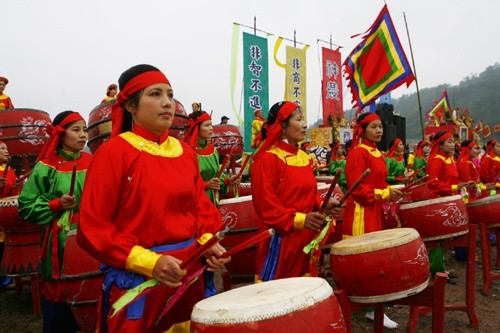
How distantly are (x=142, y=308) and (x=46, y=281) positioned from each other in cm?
183

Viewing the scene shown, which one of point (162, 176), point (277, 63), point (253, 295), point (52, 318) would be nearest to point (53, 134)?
point (52, 318)

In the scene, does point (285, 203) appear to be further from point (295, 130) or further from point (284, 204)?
point (295, 130)

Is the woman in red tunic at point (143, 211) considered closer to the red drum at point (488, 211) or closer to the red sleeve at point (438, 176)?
the red drum at point (488, 211)

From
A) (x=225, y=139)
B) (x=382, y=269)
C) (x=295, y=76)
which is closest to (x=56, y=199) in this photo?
(x=382, y=269)

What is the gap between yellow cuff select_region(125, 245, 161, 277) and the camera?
4.94ft

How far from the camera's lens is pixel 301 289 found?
60.3 inches

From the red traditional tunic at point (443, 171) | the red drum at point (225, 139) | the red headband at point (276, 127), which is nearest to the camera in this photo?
the red headband at point (276, 127)

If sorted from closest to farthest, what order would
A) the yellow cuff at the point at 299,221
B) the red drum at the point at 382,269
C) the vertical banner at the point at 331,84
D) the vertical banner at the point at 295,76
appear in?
the red drum at the point at 382,269, the yellow cuff at the point at 299,221, the vertical banner at the point at 295,76, the vertical banner at the point at 331,84

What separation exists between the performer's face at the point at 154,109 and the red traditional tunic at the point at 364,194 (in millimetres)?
2264

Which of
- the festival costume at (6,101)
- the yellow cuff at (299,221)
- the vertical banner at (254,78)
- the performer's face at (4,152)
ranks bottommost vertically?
the yellow cuff at (299,221)

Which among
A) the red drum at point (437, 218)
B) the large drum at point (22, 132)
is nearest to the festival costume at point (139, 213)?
the red drum at point (437, 218)

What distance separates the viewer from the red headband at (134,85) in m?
1.77

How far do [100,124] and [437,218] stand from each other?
2.97 meters

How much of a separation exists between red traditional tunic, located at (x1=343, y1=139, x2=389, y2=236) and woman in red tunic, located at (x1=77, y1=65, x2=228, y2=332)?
213 centimetres
